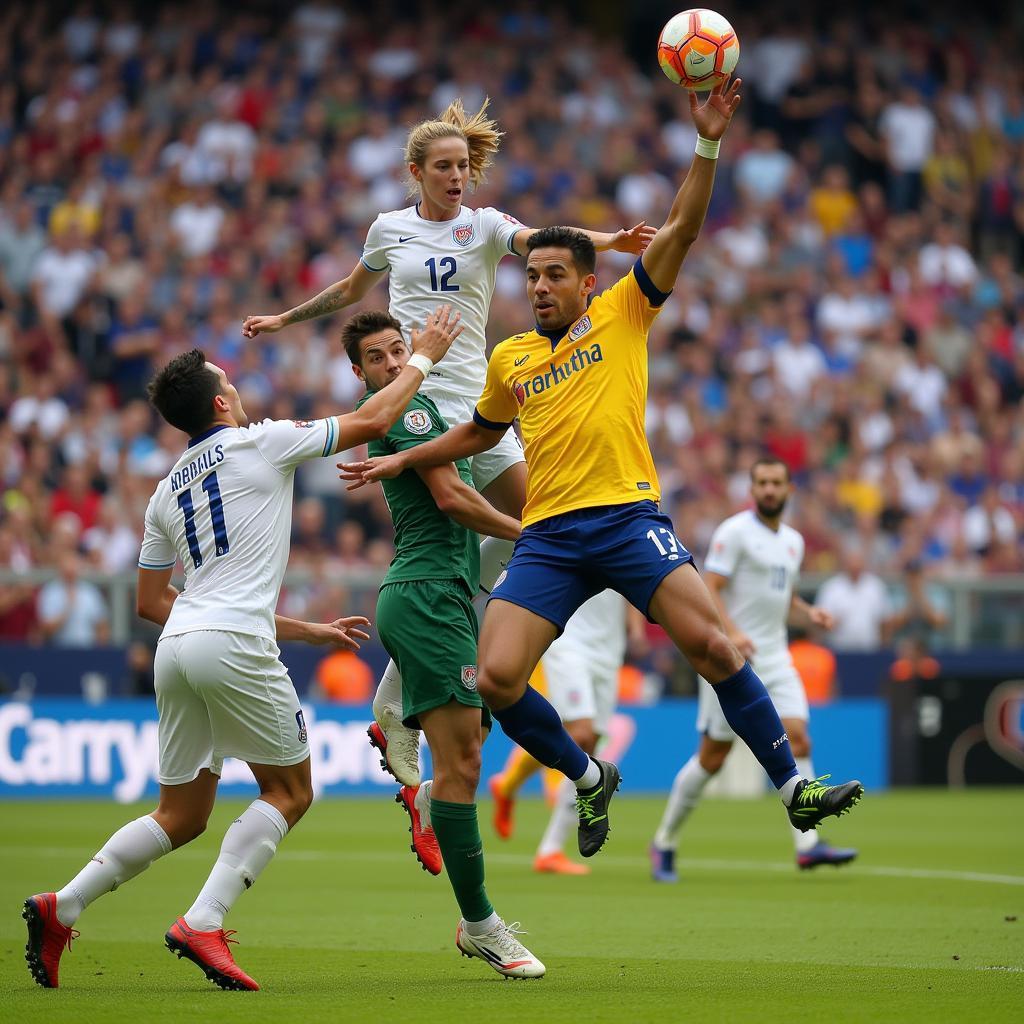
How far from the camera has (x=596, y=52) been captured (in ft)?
88.6

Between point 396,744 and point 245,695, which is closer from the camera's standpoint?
point 245,695

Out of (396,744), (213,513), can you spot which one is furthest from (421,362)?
(396,744)

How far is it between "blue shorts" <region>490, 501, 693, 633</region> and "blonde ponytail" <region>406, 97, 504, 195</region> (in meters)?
2.09

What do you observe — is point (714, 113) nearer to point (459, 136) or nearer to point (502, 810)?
point (459, 136)

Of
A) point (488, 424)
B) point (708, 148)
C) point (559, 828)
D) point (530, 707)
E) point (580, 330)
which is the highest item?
point (708, 148)

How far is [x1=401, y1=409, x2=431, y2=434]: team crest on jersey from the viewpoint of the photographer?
8227 millimetres

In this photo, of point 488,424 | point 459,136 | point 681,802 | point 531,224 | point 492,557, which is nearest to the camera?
point 488,424

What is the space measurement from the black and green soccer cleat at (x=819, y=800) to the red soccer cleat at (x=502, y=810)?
18.7 feet

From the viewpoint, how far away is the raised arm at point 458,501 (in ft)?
26.2

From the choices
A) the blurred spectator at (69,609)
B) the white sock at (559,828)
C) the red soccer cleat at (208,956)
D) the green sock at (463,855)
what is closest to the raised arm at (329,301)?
the green sock at (463,855)

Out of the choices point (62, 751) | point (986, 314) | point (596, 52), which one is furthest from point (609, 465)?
point (596, 52)

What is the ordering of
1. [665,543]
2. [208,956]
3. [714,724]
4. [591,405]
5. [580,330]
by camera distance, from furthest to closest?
[714,724] < [580,330] < [591,405] < [665,543] < [208,956]

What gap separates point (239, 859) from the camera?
7461 millimetres

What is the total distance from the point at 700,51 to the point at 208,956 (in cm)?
426
